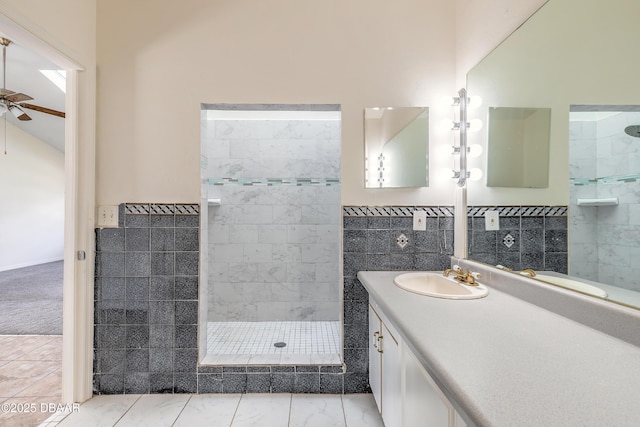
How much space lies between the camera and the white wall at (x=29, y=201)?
542 cm

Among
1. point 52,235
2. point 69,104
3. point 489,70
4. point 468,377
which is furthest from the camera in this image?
point 52,235

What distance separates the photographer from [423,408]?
3.12ft

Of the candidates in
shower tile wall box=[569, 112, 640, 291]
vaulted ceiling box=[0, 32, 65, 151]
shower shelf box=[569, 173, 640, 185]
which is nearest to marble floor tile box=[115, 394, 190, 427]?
shower tile wall box=[569, 112, 640, 291]

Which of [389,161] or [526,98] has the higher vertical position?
[526,98]

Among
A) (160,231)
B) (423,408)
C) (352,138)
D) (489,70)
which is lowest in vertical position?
(423,408)

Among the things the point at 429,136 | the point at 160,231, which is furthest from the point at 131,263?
the point at 429,136

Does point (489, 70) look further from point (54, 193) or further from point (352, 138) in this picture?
point (54, 193)

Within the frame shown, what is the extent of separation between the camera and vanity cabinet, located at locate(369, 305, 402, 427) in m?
1.24

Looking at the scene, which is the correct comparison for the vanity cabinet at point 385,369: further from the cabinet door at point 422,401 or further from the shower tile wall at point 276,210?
the shower tile wall at point 276,210

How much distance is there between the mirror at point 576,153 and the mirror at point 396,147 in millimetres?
509

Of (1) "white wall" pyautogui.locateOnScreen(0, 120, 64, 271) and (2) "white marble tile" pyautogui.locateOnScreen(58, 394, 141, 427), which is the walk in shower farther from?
(1) "white wall" pyautogui.locateOnScreen(0, 120, 64, 271)

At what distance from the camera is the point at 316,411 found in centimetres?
169

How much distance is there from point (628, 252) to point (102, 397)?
2788 mm

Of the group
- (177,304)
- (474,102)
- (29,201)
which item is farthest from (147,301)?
→ (29,201)
